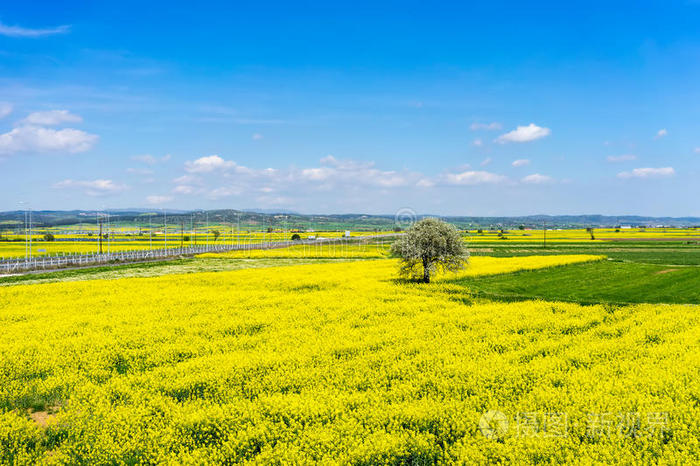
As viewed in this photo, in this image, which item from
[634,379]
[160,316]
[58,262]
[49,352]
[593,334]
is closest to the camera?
[634,379]

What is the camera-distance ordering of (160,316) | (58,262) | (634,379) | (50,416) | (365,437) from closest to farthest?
(365,437), (50,416), (634,379), (160,316), (58,262)

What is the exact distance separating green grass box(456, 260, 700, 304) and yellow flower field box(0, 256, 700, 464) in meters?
8.98

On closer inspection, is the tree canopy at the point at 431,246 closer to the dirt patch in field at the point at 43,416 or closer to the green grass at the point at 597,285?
the green grass at the point at 597,285

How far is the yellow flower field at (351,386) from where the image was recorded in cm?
923

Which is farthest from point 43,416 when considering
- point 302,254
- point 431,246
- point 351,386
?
point 302,254

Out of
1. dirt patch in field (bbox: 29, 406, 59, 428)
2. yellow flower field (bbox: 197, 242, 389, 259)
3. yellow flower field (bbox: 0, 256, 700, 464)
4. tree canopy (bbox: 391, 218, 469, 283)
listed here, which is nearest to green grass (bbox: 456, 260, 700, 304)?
tree canopy (bbox: 391, 218, 469, 283)

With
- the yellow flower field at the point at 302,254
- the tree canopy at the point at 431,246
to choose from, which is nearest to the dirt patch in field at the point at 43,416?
the tree canopy at the point at 431,246

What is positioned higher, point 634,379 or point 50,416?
point 634,379

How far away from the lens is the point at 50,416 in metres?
11.5

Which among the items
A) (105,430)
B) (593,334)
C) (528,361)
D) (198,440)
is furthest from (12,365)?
(593,334)

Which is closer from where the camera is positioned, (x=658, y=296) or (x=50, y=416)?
(x=50, y=416)

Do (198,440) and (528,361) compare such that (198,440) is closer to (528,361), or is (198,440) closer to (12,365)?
(12,365)

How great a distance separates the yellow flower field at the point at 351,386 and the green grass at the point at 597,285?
8.98 metres

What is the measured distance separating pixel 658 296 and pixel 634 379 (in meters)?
25.1
